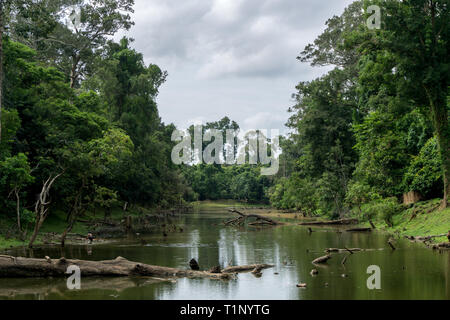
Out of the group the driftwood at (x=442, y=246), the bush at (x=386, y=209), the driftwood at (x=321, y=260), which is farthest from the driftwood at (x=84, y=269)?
the bush at (x=386, y=209)

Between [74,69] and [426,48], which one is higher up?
[74,69]

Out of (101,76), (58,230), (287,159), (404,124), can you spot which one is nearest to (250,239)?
(58,230)

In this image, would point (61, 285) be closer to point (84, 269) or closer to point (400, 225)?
point (84, 269)

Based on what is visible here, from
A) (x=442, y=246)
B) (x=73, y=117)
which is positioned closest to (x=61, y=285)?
(x=442, y=246)

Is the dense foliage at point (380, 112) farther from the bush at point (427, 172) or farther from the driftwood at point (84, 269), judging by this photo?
the driftwood at point (84, 269)

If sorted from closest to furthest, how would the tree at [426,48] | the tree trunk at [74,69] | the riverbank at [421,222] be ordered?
the riverbank at [421,222] → the tree at [426,48] → the tree trunk at [74,69]

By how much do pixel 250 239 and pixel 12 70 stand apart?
22827 mm

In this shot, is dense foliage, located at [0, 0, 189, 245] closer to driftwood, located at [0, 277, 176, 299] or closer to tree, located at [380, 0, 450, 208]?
driftwood, located at [0, 277, 176, 299]

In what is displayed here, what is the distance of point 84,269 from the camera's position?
17.2 metres

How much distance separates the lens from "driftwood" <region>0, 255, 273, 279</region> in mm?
17000

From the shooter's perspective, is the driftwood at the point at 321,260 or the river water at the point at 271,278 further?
the driftwood at the point at 321,260

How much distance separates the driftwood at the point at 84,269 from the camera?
1700cm

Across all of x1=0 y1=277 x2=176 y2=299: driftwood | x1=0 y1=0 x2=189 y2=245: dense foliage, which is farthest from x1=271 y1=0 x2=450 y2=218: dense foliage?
x1=0 y1=277 x2=176 y2=299: driftwood
